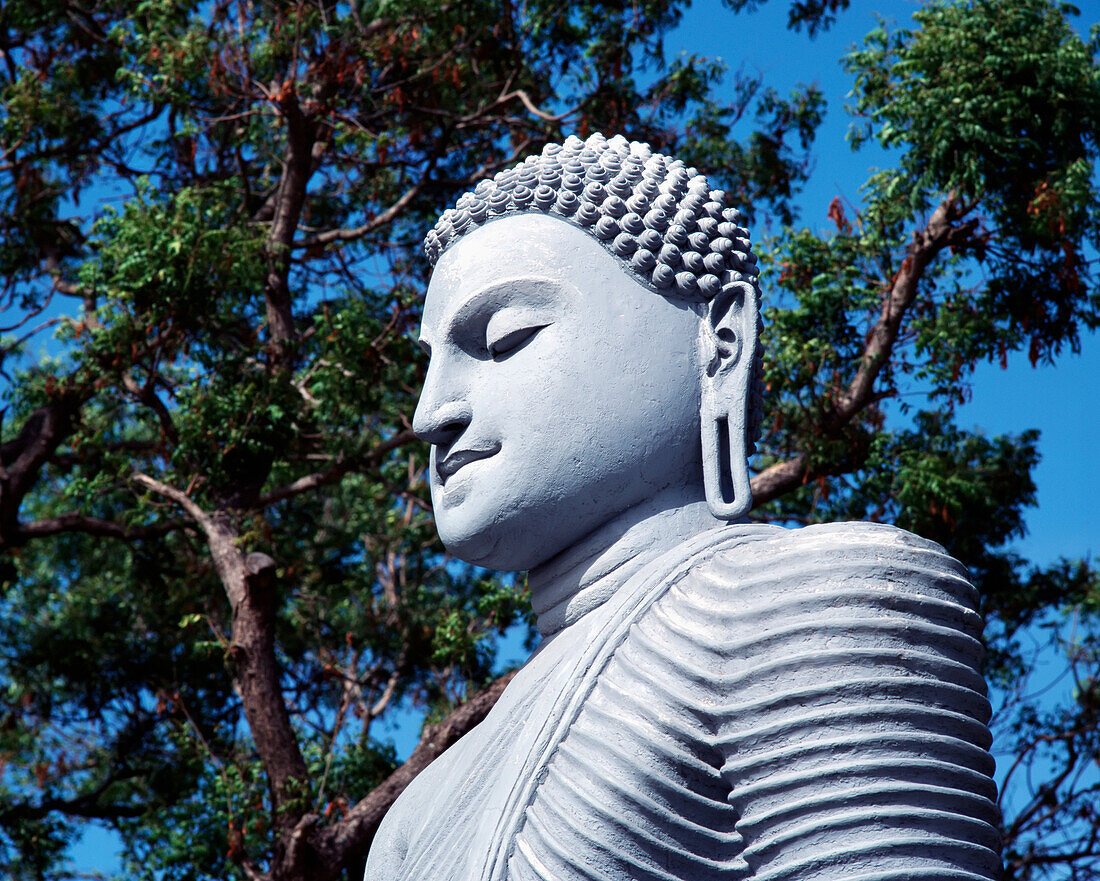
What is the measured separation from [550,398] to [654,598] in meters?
0.60

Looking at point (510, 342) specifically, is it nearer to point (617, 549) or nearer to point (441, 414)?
point (441, 414)

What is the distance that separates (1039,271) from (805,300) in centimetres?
154

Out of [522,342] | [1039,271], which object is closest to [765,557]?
[522,342]

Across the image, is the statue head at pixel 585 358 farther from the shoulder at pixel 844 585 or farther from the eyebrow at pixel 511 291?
the shoulder at pixel 844 585

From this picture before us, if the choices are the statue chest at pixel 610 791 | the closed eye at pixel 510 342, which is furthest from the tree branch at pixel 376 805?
the statue chest at pixel 610 791

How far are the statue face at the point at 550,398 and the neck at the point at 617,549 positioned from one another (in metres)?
0.03

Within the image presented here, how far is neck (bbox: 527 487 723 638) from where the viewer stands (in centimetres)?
355

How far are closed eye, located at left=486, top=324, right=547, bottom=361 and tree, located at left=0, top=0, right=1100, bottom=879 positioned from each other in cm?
450

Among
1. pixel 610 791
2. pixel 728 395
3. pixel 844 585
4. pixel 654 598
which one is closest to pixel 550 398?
pixel 728 395

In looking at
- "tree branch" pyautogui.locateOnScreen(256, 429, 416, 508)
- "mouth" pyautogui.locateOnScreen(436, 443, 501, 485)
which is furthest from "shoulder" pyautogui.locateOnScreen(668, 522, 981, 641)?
"tree branch" pyautogui.locateOnScreen(256, 429, 416, 508)

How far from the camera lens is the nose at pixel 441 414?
367 centimetres

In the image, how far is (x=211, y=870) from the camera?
8883 mm

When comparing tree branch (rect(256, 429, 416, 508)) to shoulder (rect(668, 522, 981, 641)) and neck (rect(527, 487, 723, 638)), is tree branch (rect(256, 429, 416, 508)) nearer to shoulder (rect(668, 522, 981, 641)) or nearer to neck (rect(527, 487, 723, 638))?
neck (rect(527, 487, 723, 638))

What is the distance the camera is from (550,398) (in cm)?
354
